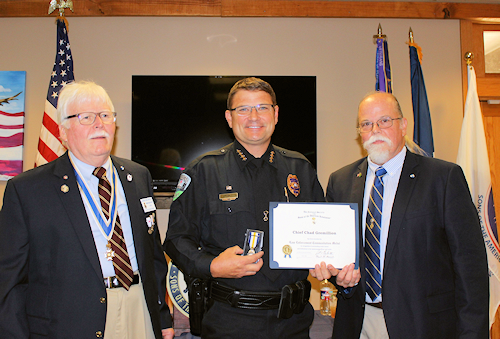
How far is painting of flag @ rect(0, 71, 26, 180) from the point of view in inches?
167

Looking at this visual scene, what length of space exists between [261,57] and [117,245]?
336 centimetres

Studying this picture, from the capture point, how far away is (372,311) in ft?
6.60

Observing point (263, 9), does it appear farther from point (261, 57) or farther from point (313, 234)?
point (313, 234)

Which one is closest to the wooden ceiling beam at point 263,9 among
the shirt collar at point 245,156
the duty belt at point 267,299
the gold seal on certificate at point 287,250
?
the shirt collar at point 245,156

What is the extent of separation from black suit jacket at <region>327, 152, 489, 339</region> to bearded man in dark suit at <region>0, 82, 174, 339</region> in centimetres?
125

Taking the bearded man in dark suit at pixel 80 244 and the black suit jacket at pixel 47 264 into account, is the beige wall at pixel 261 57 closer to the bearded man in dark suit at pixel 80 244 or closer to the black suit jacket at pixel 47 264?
the bearded man in dark suit at pixel 80 244

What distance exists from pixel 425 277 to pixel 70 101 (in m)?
2.13

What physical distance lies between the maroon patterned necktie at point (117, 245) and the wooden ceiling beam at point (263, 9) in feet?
10.4

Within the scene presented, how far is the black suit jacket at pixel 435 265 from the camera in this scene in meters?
1.82

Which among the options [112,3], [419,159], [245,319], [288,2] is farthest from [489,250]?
[112,3]

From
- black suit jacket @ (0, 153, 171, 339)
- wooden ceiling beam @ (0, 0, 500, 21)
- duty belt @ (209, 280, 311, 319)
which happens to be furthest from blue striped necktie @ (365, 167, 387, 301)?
wooden ceiling beam @ (0, 0, 500, 21)

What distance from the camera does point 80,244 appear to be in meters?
1.70

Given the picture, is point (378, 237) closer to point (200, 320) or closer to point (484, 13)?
point (200, 320)

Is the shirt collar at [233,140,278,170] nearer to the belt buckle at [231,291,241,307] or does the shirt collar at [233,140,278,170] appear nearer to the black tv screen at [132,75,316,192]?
the belt buckle at [231,291,241,307]
